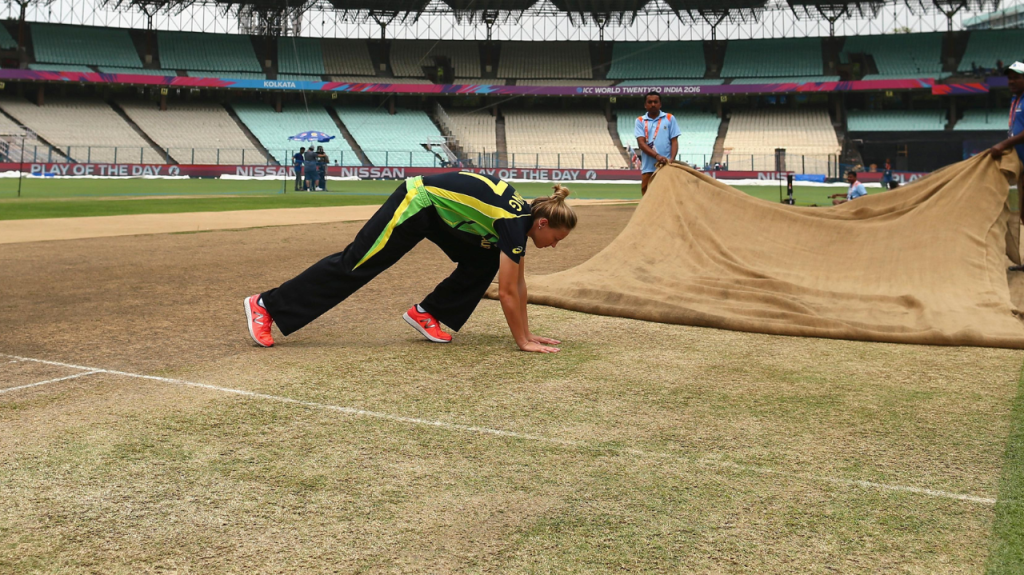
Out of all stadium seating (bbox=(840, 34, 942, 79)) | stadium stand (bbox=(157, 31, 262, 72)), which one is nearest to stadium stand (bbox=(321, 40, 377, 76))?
stadium stand (bbox=(157, 31, 262, 72))

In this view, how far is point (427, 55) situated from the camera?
62.6 m

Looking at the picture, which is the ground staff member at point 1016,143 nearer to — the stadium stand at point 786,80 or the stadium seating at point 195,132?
the stadium seating at point 195,132

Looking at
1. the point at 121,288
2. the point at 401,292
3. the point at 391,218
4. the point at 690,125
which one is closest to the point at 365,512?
the point at 391,218

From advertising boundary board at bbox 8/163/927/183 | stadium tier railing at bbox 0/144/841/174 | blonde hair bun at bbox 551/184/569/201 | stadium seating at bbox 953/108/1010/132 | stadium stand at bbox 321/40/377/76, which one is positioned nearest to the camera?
blonde hair bun at bbox 551/184/569/201

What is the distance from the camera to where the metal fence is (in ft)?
150

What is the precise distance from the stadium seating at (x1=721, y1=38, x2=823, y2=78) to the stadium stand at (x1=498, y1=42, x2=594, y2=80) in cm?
1013

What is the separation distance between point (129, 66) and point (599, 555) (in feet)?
204

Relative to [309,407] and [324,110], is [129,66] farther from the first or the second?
[309,407]

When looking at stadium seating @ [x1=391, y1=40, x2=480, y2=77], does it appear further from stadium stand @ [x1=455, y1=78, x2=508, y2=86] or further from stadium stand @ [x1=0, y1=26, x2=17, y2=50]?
stadium stand @ [x1=0, y1=26, x2=17, y2=50]

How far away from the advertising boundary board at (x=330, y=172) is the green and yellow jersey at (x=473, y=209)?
38.2 metres

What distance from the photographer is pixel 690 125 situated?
5812cm

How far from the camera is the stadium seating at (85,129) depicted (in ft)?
153

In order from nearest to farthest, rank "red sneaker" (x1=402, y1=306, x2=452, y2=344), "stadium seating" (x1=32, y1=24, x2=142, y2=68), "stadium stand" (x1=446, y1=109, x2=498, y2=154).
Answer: "red sneaker" (x1=402, y1=306, x2=452, y2=344), "stadium stand" (x1=446, y1=109, x2=498, y2=154), "stadium seating" (x1=32, y1=24, x2=142, y2=68)

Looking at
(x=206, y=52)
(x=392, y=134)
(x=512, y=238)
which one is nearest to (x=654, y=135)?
(x=512, y=238)
